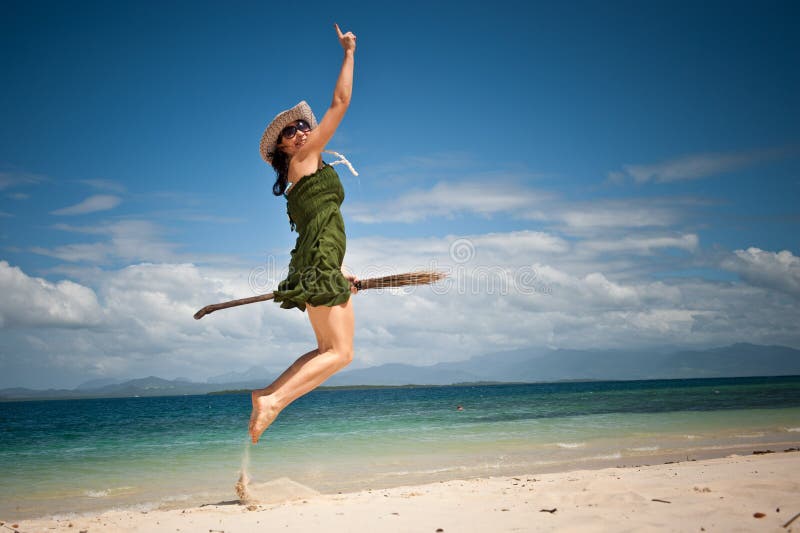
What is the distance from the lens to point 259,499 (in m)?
8.23

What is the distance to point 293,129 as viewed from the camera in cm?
367

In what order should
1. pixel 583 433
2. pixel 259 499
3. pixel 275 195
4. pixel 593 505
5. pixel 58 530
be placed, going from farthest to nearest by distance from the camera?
1. pixel 583 433
2. pixel 259 499
3. pixel 58 530
4. pixel 593 505
5. pixel 275 195

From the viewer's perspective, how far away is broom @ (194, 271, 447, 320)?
364 cm

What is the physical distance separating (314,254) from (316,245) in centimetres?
6

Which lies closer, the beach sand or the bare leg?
the bare leg

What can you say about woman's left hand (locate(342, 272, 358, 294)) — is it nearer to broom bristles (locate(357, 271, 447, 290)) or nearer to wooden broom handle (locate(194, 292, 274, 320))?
broom bristles (locate(357, 271, 447, 290))

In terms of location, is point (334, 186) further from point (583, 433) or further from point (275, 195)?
point (583, 433)

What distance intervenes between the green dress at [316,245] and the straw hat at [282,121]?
0.32m

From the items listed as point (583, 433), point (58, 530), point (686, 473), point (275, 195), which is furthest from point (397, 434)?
point (275, 195)

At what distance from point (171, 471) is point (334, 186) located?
11271mm

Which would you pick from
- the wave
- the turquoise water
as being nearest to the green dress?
the turquoise water

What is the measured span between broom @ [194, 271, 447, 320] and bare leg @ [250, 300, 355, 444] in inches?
11.6

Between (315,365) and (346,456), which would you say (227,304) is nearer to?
(315,365)

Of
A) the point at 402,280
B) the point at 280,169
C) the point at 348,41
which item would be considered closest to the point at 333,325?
the point at 402,280
